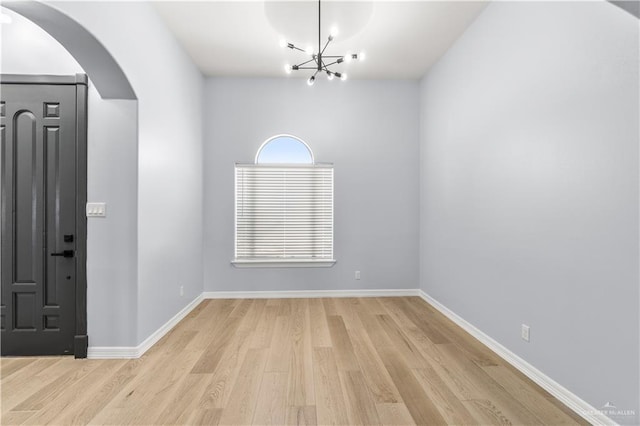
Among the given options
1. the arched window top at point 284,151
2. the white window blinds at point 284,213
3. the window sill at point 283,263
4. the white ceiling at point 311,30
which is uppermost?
the white ceiling at point 311,30

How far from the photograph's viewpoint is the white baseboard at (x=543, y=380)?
1.87 metres

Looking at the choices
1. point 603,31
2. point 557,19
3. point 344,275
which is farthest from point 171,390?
point 557,19

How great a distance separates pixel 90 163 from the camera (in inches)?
106

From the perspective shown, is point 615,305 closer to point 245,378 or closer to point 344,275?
point 245,378

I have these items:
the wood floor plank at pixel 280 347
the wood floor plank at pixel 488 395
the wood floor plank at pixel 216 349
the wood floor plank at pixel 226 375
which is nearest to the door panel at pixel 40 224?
the wood floor plank at pixel 216 349

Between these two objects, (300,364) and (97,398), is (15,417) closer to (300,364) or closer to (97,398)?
(97,398)

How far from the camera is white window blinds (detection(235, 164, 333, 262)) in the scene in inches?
184

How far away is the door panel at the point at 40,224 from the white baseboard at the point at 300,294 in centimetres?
Result: 202

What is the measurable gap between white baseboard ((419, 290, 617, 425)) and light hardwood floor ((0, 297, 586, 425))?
0.06m

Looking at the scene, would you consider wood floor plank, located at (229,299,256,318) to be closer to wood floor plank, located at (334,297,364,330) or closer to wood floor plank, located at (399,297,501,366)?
wood floor plank, located at (334,297,364,330)

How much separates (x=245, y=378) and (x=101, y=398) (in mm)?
983

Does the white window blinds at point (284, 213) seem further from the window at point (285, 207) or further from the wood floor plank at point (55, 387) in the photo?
the wood floor plank at point (55, 387)

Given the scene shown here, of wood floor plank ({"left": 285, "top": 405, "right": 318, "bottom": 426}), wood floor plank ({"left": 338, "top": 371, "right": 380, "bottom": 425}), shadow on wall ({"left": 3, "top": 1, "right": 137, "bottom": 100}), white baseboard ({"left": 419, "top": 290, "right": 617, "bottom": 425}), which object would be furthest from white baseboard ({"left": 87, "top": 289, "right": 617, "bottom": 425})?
shadow on wall ({"left": 3, "top": 1, "right": 137, "bottom": 100})

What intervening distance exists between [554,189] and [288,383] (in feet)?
7.97
